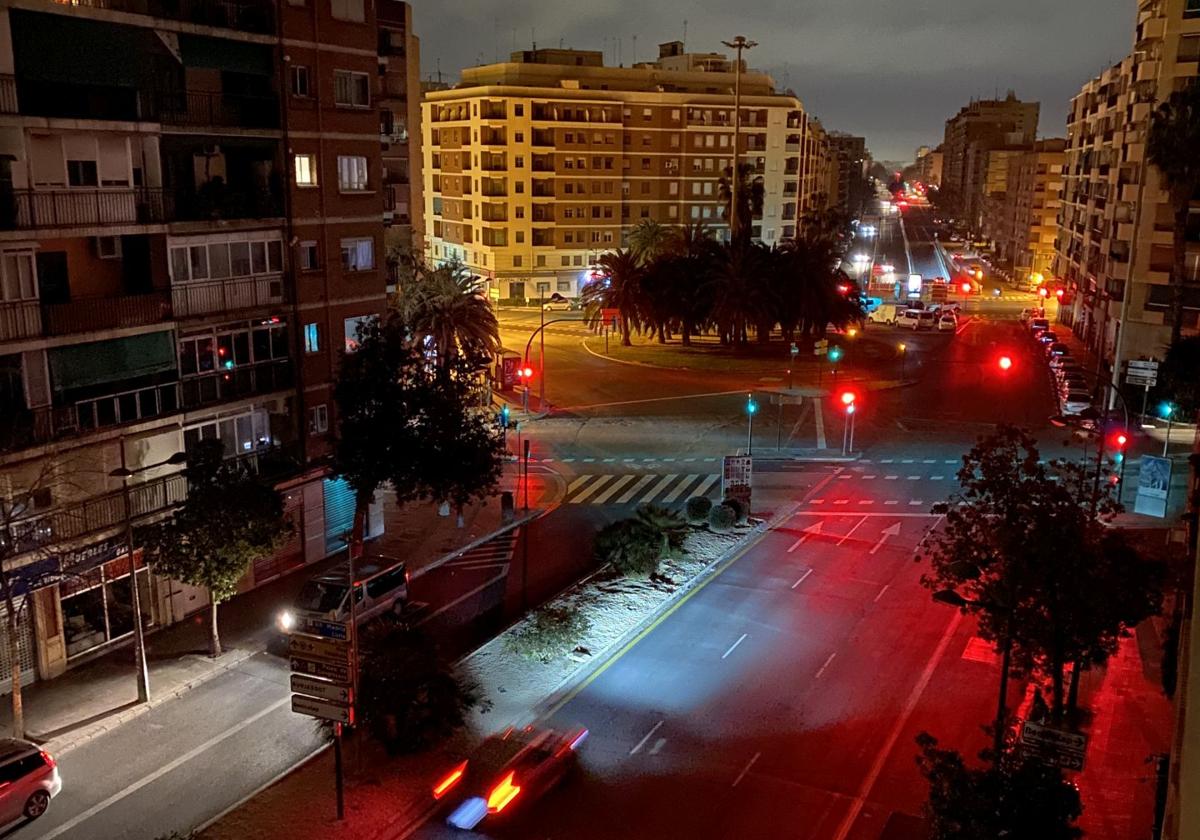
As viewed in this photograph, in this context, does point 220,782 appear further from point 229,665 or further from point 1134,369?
point 1134,369

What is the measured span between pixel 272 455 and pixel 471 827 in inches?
625

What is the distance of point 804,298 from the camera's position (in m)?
74.7

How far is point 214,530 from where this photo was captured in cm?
A: 2491

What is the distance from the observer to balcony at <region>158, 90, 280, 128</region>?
1094 inches

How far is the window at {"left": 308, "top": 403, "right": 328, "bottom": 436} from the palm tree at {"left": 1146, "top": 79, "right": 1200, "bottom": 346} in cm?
4682

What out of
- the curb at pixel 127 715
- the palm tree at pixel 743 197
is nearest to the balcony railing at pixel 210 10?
the curb at pixel 127 715

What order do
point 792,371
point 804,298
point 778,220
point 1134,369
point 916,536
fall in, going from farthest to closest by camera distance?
point 778,220 → point 804,298 → point 792,371 → point 1134,369 → point 916,536

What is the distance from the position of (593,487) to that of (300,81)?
20.6 m

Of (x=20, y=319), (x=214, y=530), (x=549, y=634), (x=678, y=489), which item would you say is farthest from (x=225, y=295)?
(x=678, y=489)

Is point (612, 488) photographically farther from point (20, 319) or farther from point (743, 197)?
point (743, 197)

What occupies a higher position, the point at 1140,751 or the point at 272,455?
the point at 272,455

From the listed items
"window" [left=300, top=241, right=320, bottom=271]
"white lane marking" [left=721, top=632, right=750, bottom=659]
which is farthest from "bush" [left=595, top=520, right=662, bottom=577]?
"window" [left=300, top=241, right=320, bottom=271]

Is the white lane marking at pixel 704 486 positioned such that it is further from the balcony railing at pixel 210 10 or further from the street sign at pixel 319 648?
the street sign at pixel 319 648

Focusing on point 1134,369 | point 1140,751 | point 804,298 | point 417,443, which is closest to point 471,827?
point 417,443
